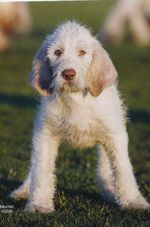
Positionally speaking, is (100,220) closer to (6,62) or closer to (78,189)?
(78,189)

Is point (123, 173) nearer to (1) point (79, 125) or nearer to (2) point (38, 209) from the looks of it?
(1) point (79, 125)

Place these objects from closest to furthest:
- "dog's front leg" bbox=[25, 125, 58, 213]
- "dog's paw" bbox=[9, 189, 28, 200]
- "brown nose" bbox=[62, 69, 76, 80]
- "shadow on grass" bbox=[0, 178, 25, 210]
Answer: "brown nose" bbox=[62, 69, 76, 80], "dog's front leg" bbox=[25, 125, 58, 213], "shadow on grass" bbox=[0, 178, 25, 210], "dog's paw" bbox=[9, 189, 28, 200]

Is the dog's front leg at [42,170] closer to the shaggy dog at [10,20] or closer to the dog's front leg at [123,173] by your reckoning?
the dog's front leg at [123,173]

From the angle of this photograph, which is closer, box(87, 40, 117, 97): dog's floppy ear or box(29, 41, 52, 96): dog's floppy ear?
box(87, 40, 117, 97): dog's floppy ear

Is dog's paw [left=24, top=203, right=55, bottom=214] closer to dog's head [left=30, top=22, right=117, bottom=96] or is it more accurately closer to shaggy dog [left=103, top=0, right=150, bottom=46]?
dog's head [left=30, top=22, right=117, bottom=96]

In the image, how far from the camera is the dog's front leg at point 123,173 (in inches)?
287

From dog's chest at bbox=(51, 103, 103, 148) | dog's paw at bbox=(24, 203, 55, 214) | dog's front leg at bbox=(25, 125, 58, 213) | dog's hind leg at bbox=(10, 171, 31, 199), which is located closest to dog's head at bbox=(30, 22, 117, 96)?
dog's chest at bbox=(51, 103, 103, 148)

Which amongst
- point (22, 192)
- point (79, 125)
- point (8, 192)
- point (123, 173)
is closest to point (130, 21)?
point (8, 192)

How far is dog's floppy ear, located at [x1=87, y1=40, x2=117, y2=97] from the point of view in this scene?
701 centimetres

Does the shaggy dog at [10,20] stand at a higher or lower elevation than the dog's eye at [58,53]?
higher

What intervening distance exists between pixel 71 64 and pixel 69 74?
0.41 feet

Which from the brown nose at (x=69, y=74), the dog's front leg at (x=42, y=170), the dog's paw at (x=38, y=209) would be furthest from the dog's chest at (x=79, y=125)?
the dog's paw at (x=38, y=209)

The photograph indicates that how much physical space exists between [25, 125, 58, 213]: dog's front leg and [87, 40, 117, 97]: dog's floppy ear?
2.17ft

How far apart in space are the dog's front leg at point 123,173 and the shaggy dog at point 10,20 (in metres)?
18.5
